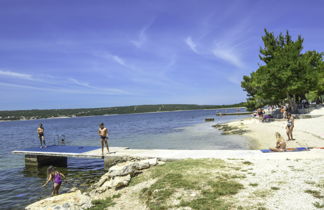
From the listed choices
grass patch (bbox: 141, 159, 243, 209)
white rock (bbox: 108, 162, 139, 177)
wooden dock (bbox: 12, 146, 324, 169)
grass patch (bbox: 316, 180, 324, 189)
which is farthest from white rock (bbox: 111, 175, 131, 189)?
grass patch (bbox: 316, 180, 324, 189)

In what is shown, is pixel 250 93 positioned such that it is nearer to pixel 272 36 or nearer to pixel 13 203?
pixel 272 36

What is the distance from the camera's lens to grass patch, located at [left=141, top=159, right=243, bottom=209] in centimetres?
669

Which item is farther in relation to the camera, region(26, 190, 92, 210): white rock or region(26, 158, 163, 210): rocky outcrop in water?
region(26, 158, 163, 210): rocky outcrop in water

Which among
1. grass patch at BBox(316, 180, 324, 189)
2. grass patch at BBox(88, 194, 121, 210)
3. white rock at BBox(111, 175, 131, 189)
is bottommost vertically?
grass patch at BBox(88, 194, 121, 210)

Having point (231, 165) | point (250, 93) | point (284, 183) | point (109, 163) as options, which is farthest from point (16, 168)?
point (250, 93)

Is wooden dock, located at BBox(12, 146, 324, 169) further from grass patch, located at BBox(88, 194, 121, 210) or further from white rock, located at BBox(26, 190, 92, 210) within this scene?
white rock, located at BBox(26, 190, 92, 210)

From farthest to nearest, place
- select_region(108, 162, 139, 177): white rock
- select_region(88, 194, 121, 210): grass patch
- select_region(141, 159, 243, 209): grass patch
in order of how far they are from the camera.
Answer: select_region(108, 162, 139, 177): white rock, select_region(88, 194, 121, 210): grass patch, select_region(141, 159, 243, 209): grass patch

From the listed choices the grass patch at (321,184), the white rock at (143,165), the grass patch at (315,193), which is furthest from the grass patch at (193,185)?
the grass patch at (321,184)

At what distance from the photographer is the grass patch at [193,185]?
669 centimetres

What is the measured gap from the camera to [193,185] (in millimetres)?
7883

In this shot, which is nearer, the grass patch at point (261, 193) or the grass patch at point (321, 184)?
the grass patch at point (261, 193)

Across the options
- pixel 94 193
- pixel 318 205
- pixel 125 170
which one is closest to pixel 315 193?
pixel 318 205

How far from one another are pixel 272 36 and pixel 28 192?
131 feet

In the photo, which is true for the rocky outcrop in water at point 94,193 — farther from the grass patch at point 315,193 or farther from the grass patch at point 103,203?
the grass patch at point 315,193
